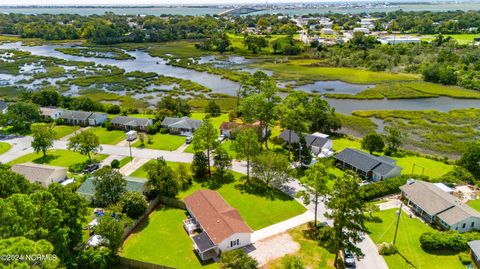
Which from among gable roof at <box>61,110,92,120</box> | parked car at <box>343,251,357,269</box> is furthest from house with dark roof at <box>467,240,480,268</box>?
gable roof at <box>61,110,92,120</box>

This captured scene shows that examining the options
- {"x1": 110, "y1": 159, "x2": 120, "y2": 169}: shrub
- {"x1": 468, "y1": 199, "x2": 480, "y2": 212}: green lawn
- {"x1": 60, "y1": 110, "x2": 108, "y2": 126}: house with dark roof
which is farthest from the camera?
{"x1": 60, "y1": 110, "x2": 108, "y2": 126}: house with dark roof

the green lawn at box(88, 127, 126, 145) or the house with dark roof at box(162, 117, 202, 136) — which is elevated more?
the house with dark roof at box(162, 117, 202, 136)

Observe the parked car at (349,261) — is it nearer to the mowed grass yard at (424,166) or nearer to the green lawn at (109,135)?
the mowed grass yard at (424,166)

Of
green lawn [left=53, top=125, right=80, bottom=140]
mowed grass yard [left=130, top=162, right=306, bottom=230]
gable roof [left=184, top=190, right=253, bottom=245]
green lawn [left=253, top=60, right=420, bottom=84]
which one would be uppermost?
green lawn [left=253, top=60, right=420, bottom=84]

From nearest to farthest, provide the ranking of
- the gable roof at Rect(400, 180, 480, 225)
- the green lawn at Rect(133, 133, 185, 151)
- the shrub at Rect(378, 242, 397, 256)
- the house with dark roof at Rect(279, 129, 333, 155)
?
the shrub at Rect(378, 242, 397, 256)
the gable roof at Rect(400, 180, 480, 225)
the house with dark roof at Rect(279, 129, 333, 155)
the green lawn at Rect(133, 133, 185, 151)

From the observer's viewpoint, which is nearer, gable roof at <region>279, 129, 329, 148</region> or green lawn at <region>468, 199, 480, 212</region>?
green lawn at <region>468, 199, 480, 212</region>

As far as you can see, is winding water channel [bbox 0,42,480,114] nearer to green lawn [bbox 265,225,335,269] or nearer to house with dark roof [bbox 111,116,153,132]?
house with dark roof [bbox 111,116,153,132]
